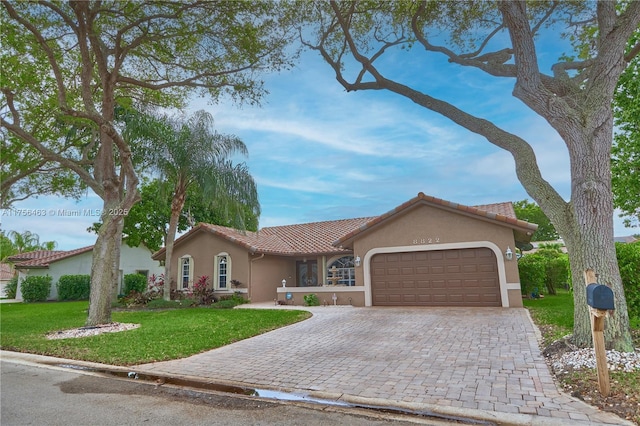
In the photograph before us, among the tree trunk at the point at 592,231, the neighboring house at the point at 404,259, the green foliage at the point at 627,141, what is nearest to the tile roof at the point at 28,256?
the neighboring house at the point at 404,259

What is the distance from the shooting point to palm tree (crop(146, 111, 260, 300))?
16031 millimetres

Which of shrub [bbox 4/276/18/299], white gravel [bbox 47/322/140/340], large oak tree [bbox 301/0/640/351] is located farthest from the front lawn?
shrub [bbox 4/276/18/299]

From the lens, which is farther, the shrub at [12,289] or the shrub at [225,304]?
the shrub at [12,289]

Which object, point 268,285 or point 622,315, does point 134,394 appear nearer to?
point 622,315

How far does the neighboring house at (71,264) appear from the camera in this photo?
25.2 metres

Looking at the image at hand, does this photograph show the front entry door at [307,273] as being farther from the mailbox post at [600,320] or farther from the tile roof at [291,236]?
the mailbox post at [600,320]

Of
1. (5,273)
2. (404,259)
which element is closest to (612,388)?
(404,259)

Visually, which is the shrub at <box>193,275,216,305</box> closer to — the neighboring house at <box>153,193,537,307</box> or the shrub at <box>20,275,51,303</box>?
the neighboring house at <box>153,193,537,307</box>

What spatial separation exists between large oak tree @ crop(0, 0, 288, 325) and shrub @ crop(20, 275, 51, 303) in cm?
1464

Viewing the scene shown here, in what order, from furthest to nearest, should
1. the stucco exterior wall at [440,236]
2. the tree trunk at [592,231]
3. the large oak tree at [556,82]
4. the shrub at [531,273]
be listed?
1. the shrub at [531,273]
2. the stucco exterior wall at [440,236]
3. the large oak tree at [556,82]
4. the tree trunk at [592,231]

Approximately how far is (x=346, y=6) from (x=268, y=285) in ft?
45.2

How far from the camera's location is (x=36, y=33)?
33.8 feet

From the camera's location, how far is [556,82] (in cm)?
699

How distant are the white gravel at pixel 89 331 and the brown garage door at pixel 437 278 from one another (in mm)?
9319
